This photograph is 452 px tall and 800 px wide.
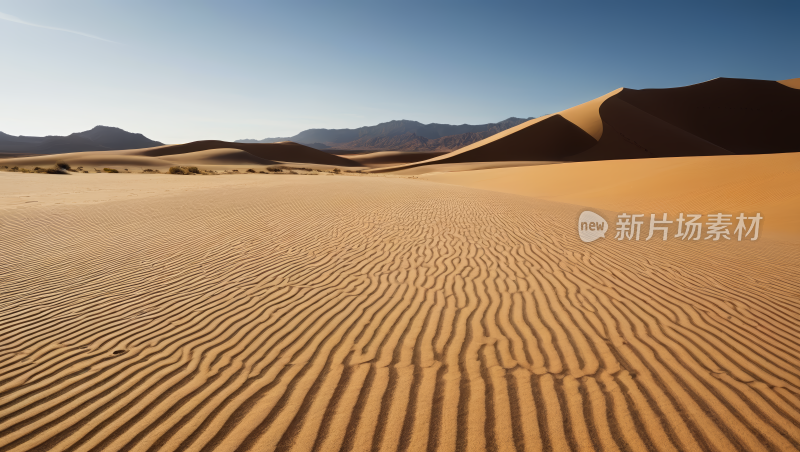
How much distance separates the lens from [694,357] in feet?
11.4

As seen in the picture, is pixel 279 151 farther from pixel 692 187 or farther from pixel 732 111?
pixel 732 111

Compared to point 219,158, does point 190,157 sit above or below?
above

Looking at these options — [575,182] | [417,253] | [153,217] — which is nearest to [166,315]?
[417,253]

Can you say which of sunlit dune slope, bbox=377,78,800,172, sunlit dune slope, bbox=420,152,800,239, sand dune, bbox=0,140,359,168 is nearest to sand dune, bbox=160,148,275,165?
sand dune, bbox=0,140,359,168

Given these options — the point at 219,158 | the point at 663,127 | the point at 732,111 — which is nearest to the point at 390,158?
the point at 219,158

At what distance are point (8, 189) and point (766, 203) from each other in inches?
1209

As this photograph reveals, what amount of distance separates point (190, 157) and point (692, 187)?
222ft

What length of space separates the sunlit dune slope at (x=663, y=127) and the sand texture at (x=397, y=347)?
178ft

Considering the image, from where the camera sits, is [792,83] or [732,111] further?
[792,83]

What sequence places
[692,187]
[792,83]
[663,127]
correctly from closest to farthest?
1. [692,187]
2. [663,127]
3. [792,83]

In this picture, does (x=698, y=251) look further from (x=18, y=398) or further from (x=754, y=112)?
(x=754, y=112)

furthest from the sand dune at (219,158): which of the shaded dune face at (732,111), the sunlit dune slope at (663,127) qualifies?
the shaded dune face at (732,111)

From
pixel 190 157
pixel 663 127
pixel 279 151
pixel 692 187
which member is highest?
pixel 663 127

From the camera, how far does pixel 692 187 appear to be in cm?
1614
